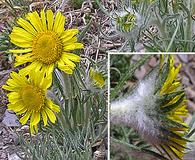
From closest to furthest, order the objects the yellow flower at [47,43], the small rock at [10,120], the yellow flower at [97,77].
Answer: the yellow flower at [47,43] < the yellow flower at [97,77] < the small rock at [10,120]

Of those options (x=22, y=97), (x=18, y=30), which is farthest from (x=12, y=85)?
(x=18, y=30)

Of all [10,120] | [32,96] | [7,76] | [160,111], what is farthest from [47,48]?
[7,76]

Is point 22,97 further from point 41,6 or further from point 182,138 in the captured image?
point 41,6

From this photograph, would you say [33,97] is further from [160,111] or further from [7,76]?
[7,76]

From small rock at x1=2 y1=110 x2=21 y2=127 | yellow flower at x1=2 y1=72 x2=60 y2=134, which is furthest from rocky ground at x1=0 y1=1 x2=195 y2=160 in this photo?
yellow flower at x1=2 y1=72 x2=60 y2=134

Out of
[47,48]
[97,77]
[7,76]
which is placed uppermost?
[47,48]

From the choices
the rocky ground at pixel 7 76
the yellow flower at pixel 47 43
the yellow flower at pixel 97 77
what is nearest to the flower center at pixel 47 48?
the yellow flower at pixel 47 43

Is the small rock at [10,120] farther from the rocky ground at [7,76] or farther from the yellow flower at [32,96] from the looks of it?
the yellow flower at [32,96]
